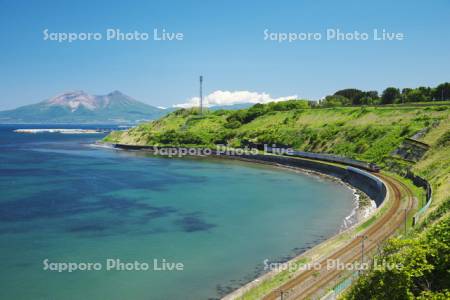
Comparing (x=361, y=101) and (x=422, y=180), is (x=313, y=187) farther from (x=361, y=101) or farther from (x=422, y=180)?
(x=361, y=101)

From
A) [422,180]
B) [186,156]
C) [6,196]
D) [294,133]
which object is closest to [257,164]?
[294,133]

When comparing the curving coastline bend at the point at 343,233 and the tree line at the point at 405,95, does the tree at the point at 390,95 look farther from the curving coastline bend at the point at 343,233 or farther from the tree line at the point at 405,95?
the curving coastline bend at the point at 343,233

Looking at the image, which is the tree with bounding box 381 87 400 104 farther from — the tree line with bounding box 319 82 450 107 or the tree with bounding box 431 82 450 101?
the tree with bounding box 431 82 450 101

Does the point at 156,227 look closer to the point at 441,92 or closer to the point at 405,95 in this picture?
the point at 441,92

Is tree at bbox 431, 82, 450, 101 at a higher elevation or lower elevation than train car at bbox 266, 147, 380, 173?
higher

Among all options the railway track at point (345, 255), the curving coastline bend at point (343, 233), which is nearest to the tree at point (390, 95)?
the curving coastline bend at point (343, 233)

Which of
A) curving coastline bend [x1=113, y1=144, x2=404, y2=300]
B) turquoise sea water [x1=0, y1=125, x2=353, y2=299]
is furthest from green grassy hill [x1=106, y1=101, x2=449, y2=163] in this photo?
turquoise sea water [x1=0, y1=125, x2=353, y2=299]

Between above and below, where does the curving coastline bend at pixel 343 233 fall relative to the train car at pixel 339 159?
below
